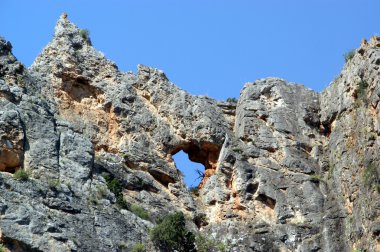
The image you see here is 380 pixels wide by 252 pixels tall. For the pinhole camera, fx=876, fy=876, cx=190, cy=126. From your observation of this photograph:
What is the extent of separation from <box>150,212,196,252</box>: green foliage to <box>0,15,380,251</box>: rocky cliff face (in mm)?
440

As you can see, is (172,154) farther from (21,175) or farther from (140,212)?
(21,175)

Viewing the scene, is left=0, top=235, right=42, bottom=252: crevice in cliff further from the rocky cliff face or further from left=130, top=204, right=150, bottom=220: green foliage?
left=130, top=204, right=150, bottom=220: green foliage

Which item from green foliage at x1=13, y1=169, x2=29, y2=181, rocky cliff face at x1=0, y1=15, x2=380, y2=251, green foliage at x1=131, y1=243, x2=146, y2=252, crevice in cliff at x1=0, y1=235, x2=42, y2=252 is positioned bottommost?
crevice in cliff at x1=0, y1=235, x2=42, y2=252

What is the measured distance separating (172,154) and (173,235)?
20.8 feet

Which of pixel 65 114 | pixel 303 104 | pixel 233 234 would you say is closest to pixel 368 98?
pixel 303 104

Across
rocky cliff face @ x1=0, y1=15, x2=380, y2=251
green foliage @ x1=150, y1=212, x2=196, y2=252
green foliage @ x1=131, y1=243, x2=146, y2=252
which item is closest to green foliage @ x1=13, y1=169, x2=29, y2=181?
rocky cliff face @ x1=0, y1=15, x2=380, y2=251

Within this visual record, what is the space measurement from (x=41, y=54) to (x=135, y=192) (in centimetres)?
806

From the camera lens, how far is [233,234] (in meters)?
33.7

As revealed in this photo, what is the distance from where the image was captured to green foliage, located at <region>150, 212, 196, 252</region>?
103 ft

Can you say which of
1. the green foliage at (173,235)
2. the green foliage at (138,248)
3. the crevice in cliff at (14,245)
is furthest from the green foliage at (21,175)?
the green foliage at (173,235)

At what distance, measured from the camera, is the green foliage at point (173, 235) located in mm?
31250

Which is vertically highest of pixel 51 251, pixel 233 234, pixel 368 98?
pixel 368 98

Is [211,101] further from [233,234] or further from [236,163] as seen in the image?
[233,234]

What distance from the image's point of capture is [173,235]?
31.3m
